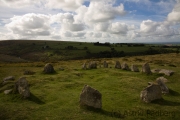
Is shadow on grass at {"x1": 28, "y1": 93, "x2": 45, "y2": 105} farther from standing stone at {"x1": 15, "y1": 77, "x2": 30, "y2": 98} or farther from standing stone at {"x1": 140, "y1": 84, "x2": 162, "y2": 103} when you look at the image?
standing stone at {"x1": 140, "y1": 84, "x2": 162, "y2": 103}

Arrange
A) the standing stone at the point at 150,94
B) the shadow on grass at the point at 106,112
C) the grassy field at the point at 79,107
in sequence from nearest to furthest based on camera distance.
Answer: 1. the grassy field at the point at 79,107
2. the shadow on grass at the point at 106,112
3. the standing stone at the point at 150,94

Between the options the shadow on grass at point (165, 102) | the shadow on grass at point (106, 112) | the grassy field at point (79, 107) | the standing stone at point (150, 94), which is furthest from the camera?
the standing stone at point (150, 94)

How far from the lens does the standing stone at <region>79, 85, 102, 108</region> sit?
15.9 m

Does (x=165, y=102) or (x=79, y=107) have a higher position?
(x=79, y=107)

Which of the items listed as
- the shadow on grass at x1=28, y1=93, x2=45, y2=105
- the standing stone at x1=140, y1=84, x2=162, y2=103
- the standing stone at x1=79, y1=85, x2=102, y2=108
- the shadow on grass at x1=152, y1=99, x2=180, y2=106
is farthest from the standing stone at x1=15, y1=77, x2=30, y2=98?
the shadow on grass at x1=152, y1=99, x2=180, y2=106

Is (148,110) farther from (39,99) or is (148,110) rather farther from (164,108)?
(39,99)

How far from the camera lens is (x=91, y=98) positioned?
16016 millimetres

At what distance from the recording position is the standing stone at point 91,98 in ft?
52.1

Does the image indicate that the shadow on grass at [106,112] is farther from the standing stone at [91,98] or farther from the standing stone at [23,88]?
the standing stone at [23,88]

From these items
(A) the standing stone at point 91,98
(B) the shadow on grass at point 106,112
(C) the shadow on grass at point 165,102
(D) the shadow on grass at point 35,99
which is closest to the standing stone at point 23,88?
(D) the shadow on grass at point 35,99

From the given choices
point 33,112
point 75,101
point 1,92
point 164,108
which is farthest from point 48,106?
point 164,108

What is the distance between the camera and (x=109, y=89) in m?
22.4

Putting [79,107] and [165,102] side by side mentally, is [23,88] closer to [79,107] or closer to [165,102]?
[79,107]

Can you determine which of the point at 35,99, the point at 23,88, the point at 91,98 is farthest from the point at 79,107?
the point at 23,88
